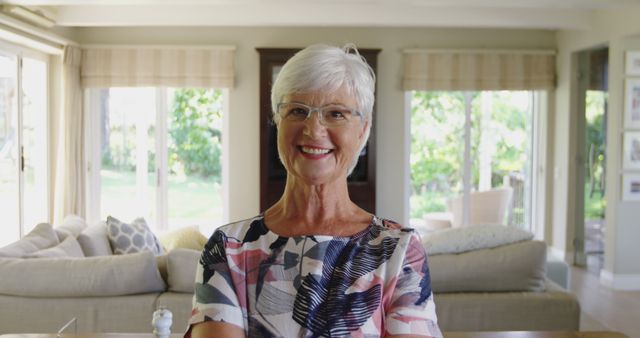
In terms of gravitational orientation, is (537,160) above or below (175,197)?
above

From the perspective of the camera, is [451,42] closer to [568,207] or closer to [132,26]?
[568,207]

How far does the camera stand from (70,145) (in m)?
6.64

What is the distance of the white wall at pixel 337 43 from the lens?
698 centimetres

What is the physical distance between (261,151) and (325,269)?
5.77 meters

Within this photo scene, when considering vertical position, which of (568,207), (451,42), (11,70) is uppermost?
(451,42)

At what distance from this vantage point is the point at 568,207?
267 inches

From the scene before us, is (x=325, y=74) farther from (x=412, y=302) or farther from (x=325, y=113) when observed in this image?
(x=412, y=302)

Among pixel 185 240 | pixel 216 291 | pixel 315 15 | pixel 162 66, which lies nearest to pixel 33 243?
pixel 185 240

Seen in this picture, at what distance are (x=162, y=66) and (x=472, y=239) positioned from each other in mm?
4664

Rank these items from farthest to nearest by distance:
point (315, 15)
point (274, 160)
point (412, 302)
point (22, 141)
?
point (274, 160), point (315, 15), point (22, 141), point (412, 302)

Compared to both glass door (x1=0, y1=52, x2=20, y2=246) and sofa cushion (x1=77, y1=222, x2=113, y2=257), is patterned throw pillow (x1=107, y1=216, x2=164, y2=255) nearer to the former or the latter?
sofa cushion (x1=77, y1=222, x2=113, y2=257)

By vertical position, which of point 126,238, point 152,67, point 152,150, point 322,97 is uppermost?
point 152,67

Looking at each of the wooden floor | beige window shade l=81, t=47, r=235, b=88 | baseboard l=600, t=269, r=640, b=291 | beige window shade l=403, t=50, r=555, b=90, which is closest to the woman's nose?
the wooden floor

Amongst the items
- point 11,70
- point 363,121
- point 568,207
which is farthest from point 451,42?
point 363,121
